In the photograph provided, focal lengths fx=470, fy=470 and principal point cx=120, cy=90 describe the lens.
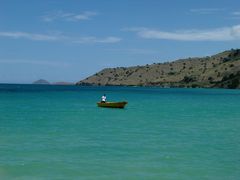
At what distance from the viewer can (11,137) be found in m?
34.0

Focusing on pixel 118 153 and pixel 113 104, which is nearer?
pixel 118 153

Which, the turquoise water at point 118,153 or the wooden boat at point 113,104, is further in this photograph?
the wooden boat at point 113,104

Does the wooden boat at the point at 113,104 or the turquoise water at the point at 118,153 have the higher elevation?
the wooden boat at the point at 113,104

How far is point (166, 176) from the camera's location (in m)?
21.5

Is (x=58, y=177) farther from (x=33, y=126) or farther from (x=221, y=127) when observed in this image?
(x=221, y=127)

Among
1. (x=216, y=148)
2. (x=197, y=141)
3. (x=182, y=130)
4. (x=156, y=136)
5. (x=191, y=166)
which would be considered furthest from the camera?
(x=182, y=130)

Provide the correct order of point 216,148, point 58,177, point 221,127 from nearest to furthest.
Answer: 1. point 58,177
2. point 216,148
3. point 221,127

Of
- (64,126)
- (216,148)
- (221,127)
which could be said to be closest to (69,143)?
(216,148)

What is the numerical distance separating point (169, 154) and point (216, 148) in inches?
168

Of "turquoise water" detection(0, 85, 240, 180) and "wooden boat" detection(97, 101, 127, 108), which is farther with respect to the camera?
"wooden boat" detection(97, 101, 127, 108)

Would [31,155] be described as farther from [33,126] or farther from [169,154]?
[33,126]

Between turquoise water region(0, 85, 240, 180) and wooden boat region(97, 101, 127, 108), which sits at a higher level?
wooden boat region(97, 101, 127, 108)

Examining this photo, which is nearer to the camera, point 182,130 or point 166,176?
point 166,176

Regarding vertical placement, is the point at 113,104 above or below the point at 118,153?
above
